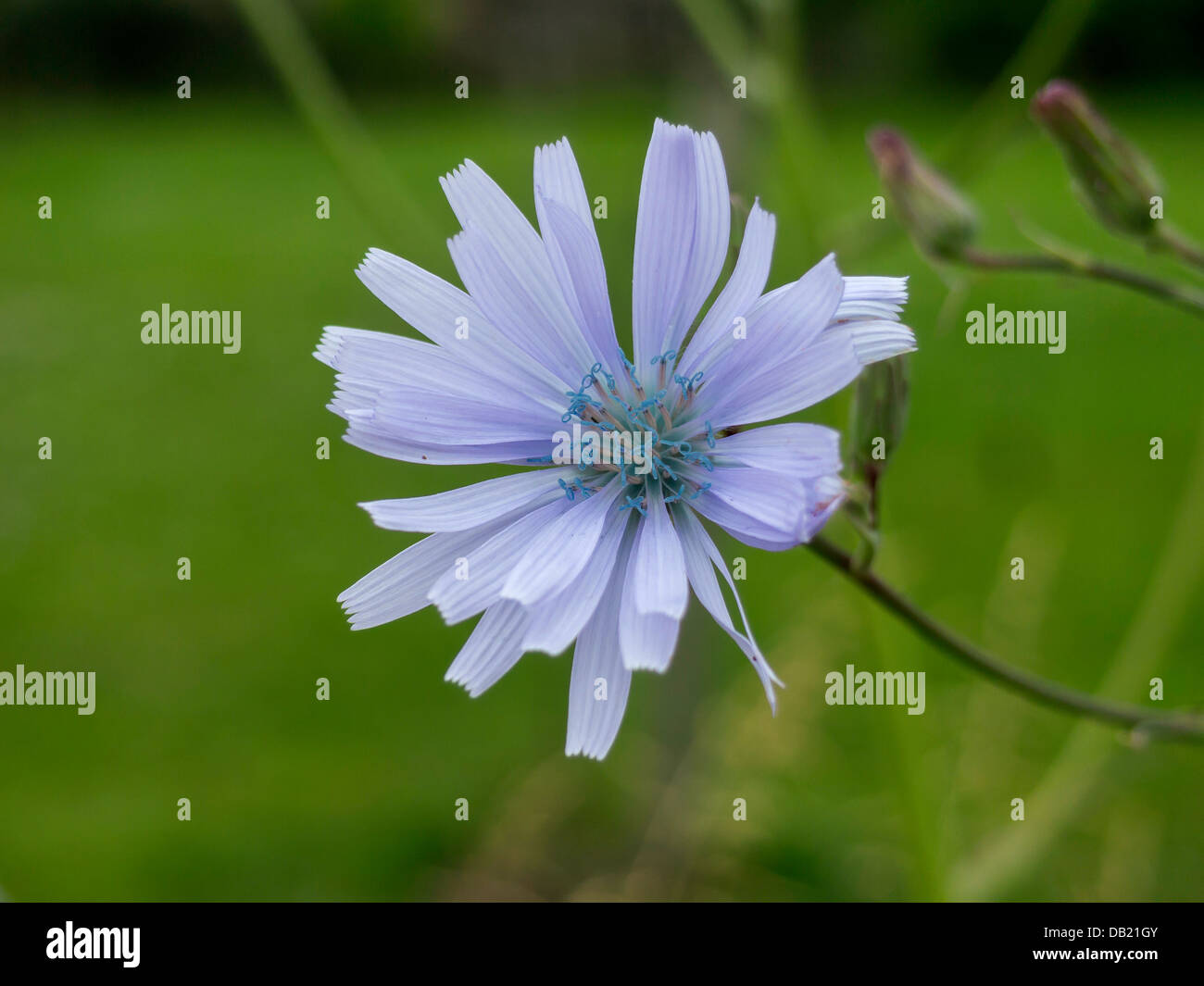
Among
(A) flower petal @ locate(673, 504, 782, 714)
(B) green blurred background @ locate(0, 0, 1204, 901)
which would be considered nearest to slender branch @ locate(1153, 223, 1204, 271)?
(B) green blurred background @ locate(0, 0, 1204, 901)

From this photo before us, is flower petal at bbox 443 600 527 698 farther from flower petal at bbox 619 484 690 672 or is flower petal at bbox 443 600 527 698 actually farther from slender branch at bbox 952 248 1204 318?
slender branch at bbox 952 248 1204 318

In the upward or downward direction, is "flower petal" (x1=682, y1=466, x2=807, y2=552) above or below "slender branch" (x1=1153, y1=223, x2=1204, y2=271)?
below

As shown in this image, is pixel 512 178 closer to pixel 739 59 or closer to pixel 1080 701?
pixel 739 59

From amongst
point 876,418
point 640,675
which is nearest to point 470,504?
point 876,418

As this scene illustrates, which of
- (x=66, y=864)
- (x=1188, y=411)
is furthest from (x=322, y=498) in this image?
(x=1188, y=411)

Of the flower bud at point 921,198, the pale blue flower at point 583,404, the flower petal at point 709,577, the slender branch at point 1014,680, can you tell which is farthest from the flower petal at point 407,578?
the flower bud at point 921,198

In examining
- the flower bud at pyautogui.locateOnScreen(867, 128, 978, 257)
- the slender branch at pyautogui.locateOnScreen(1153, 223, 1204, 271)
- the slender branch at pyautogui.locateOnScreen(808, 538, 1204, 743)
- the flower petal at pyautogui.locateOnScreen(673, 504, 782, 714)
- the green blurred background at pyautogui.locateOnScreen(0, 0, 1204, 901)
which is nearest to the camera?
the flower petal at pyautogui.locateOnScreen(673, 504, 782, 714)

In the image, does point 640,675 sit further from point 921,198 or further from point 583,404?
point 583,404
